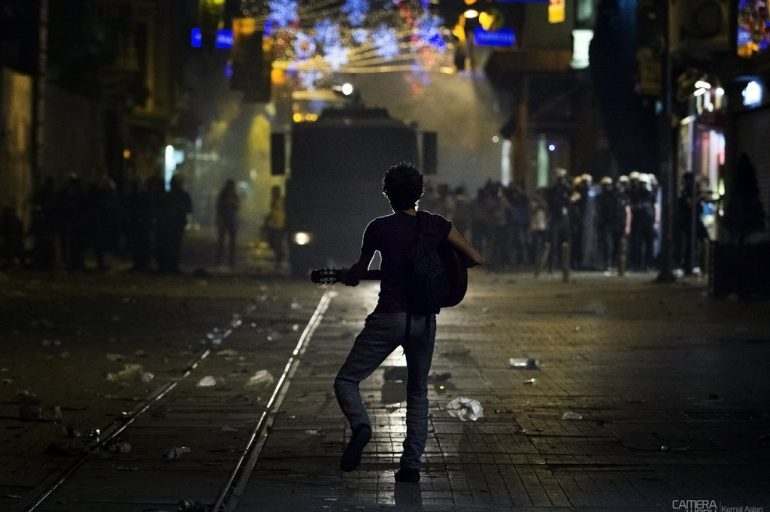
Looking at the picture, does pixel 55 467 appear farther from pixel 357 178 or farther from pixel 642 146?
pixel 642 146

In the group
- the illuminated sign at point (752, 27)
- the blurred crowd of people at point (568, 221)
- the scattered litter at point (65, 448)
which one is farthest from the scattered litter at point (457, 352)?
the blurred crowd of people at point (568, 221)

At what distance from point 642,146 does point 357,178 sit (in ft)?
35.4

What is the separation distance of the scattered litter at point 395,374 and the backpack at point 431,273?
500 cm

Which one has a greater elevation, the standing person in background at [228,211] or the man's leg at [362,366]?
the standing person in background at [228,211]

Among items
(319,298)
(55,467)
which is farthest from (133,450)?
(319,298)

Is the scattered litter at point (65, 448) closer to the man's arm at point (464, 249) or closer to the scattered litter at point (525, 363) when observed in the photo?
the man's arm at point (464, 249)

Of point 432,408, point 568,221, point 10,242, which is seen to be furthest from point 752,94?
point 432,408

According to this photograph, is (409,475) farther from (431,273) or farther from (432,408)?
(432,408)

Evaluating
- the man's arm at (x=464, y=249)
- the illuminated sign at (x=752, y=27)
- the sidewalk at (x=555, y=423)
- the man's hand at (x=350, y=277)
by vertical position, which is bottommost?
the sidewalk at (x=555, y=423)

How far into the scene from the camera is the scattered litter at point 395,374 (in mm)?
12695

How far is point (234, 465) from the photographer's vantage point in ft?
27.1

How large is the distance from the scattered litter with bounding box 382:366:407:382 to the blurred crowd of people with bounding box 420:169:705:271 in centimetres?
1723

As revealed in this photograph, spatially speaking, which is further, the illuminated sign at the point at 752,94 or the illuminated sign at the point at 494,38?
the illuminated sign at the point at 494,38

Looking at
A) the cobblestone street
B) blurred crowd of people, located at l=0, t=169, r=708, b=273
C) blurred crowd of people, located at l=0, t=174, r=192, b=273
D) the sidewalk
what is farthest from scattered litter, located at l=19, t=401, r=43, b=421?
blurred crowd of people, located at l=0, t=174, r=192, b=273
